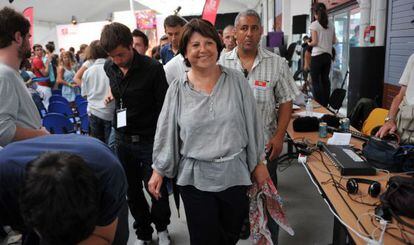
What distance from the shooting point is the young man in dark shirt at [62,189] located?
2.67ft

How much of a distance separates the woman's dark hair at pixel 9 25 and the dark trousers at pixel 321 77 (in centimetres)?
414

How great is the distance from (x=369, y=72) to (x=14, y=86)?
382cm

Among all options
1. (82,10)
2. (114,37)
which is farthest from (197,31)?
(82,10)

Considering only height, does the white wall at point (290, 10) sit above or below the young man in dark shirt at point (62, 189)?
above

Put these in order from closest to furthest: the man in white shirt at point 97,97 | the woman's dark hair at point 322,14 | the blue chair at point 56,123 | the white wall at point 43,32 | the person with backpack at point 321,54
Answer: the man in white shirt at point 97,97 → the blue chair at point 56,123 → the woman's dark hair at point 322,14 → the person with backpack at point 321,54 → the white wall at point 43,32

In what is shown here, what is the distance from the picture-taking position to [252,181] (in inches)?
61.8

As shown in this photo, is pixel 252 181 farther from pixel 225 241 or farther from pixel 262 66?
pixel 262 66

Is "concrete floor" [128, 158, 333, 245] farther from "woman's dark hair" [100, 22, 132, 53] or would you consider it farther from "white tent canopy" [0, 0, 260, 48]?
"white tent canopy" [0, 0, 260, 48]

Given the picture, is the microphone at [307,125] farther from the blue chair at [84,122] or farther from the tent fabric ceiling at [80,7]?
the tent fabric ceiling at [80,7]

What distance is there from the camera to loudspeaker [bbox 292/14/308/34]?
8.09 m

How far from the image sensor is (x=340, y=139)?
7.05ft

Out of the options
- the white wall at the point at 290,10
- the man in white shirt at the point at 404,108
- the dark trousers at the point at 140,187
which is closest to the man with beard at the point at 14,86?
the dark trousers at the point at 140,187

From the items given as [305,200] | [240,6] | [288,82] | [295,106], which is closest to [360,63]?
[295,106]

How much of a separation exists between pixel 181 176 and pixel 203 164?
12 centimetres
